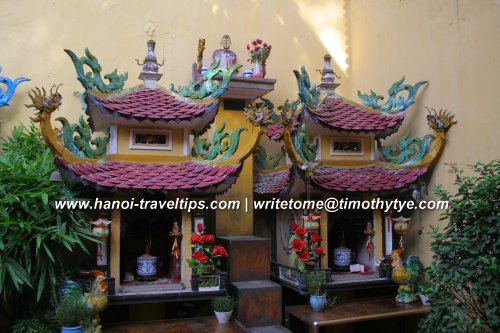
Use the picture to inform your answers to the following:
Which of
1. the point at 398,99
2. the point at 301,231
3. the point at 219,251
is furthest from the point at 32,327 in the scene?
the point at 398,99

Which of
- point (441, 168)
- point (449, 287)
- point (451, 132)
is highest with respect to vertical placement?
point (451, 132)

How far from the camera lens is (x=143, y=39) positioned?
773 cm

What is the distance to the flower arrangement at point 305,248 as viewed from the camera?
554 cm

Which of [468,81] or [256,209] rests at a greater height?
[468,81]

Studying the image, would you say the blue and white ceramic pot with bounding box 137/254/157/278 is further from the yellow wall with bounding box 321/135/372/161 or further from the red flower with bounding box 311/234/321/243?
the yellow wall with bounding box 321/135/372/161

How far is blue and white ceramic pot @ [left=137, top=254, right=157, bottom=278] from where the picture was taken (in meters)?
5.49

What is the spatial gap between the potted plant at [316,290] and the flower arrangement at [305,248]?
154 mm

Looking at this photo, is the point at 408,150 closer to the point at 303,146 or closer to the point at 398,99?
the point at 398,99

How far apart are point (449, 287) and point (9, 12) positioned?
23.4 feet

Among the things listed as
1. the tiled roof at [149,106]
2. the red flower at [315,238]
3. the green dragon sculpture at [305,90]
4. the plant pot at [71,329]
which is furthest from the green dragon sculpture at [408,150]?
the plant pot at [71,329]

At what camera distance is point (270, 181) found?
6836mm

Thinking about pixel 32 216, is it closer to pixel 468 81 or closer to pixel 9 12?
pixel 9 12

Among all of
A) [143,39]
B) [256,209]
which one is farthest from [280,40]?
[256,209]

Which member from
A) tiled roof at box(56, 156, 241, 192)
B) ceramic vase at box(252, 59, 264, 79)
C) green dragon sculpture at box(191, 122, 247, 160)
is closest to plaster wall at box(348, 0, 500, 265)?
ceramic vase at box(252, 59, 264, 79)
